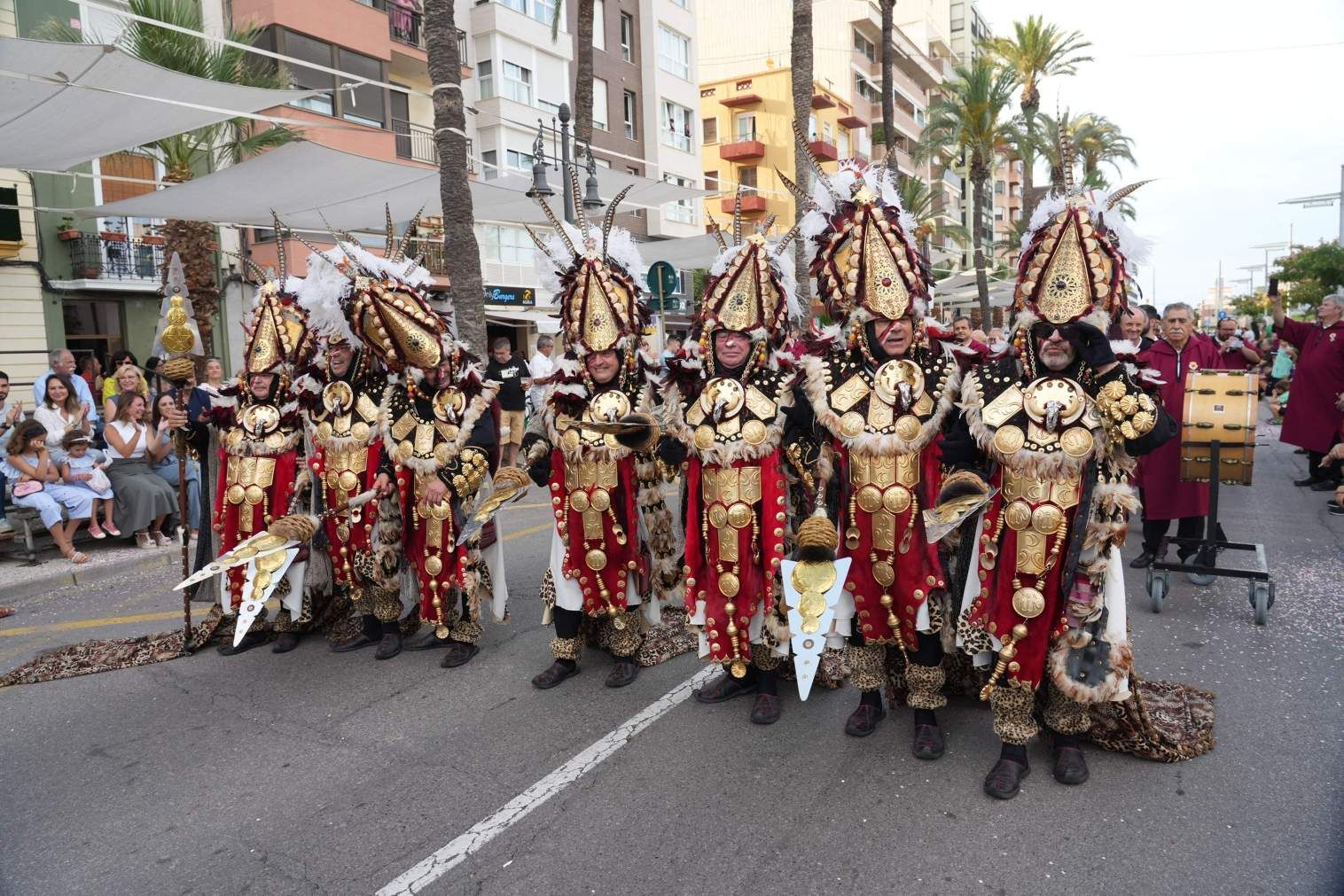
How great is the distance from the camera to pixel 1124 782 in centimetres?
344

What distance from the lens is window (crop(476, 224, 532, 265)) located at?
2627cm

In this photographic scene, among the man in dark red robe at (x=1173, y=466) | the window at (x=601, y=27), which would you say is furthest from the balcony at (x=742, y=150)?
the man in dark red robe at (x=1173, y=466)

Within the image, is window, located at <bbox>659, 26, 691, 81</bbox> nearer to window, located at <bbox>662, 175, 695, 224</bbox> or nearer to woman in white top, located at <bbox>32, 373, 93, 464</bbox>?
window, located at <bbox>662, 175, 695, 224</bbox>

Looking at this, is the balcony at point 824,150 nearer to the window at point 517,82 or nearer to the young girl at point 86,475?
the window at point 517,82

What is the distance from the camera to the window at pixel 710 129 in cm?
4216

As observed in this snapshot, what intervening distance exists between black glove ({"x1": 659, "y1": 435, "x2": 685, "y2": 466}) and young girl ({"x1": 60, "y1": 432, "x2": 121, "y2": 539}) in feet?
21.7

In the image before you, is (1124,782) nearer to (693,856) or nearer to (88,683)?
(693,856)

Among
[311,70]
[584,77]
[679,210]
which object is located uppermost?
[311,70]

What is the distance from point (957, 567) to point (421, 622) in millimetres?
3509

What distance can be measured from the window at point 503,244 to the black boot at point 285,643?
2180 cm

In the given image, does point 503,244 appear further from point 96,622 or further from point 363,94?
point 96,622

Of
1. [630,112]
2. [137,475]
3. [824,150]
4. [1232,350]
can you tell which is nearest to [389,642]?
[137,475]

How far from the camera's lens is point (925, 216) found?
1708 centimetres

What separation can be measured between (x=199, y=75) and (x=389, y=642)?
9.75 m
